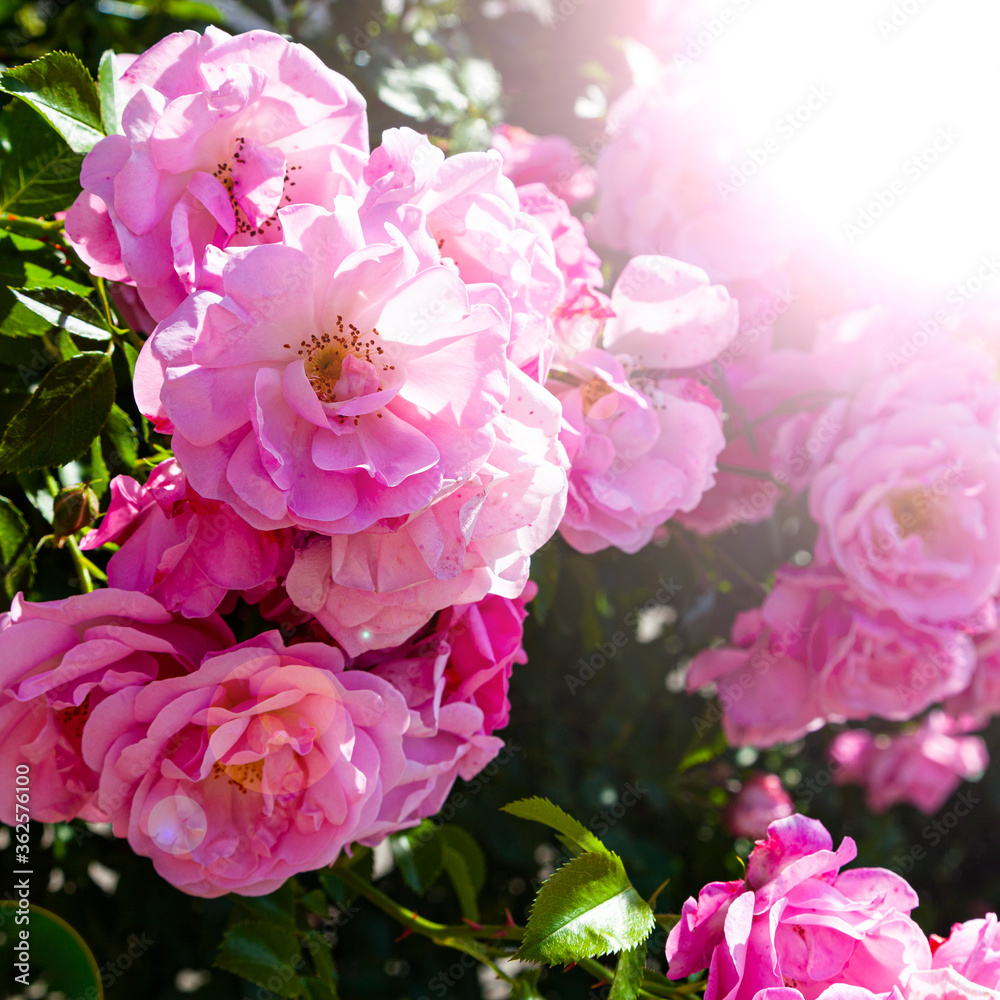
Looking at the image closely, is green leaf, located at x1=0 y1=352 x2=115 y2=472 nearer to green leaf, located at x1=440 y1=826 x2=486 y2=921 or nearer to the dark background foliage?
the dark background foliage

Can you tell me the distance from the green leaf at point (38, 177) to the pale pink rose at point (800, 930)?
2.28 ft

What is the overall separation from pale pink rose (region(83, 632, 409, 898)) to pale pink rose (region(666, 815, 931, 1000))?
23 cm

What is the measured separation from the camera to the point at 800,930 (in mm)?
605

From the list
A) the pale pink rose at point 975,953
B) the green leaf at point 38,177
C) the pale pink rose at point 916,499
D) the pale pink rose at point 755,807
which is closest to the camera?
the pale pink rose at point 975,953

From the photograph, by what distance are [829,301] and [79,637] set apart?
3.12 feet

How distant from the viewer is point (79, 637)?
57cm

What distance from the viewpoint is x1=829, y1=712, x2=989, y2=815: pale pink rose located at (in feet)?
6.30

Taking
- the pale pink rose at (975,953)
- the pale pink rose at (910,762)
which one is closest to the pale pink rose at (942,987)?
the pale pink rose at (975,953)

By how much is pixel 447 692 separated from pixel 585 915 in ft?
0.59

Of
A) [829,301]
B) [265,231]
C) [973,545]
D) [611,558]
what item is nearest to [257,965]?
[265,231]

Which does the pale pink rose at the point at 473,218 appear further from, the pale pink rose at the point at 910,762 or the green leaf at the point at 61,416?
the pale pink rose at the point at 910,762

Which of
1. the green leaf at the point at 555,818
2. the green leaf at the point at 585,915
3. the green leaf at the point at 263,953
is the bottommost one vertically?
the green leaf at the point at 263,953

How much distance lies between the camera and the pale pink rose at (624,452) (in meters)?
0.71

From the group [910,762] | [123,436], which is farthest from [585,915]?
[910,762]
